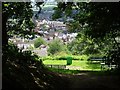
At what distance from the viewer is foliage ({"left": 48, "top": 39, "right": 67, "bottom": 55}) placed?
2660 inches

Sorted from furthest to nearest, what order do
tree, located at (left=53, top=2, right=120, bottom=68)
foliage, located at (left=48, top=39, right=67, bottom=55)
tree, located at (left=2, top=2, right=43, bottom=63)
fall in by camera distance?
foliage, located at (left=48, top=39, right=67, bottom=55) < tree, located at (left=53, top=2, right=120, bottom=68) < tree, located at (left=2, top=2, right=43, bottom=63)

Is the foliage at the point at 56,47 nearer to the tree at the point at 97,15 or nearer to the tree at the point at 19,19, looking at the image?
the tree at the point at 19,19

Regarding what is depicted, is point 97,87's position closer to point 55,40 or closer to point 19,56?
point 19,56

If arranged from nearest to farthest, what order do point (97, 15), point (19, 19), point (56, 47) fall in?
point (97, 15) → point (19, 19) → point (56, 47)

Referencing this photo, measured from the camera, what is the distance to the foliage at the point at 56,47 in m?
67.6

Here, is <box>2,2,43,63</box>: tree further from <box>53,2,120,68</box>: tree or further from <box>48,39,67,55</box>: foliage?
<box>48,39,67,55</box>: foliage

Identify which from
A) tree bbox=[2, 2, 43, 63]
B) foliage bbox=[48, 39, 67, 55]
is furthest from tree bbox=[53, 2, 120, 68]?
foliage bbox=[48, 39, 67, 55]

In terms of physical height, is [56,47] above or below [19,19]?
below

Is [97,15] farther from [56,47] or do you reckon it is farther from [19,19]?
[56,47]

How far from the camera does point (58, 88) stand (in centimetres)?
1174

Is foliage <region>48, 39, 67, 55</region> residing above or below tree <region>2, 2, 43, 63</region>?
below

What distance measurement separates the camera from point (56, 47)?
2699 inches

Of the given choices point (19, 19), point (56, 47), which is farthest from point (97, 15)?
point (56, 47)

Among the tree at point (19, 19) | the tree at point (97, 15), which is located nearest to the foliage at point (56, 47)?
the tree at point (19, 19)
